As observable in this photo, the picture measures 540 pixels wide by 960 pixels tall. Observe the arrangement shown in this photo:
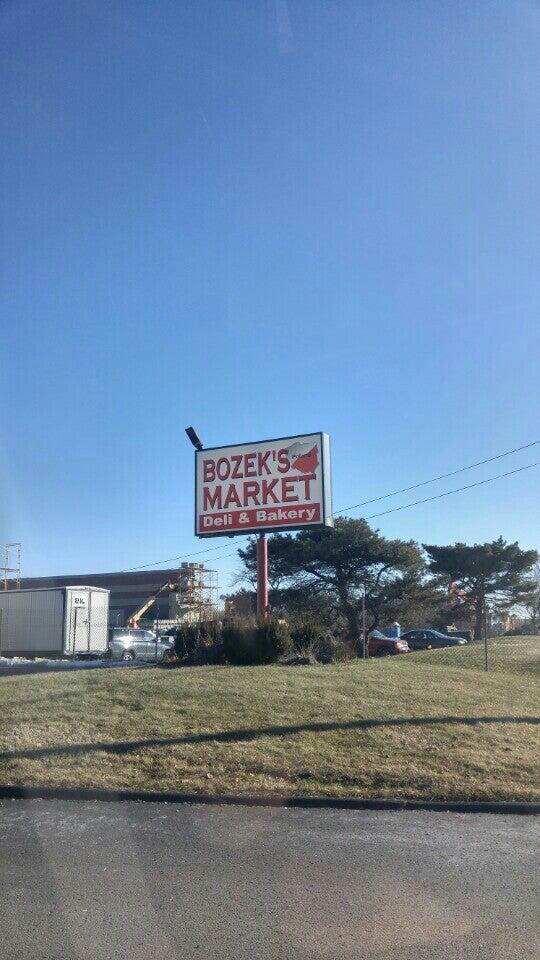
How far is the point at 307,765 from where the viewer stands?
9.16 metres

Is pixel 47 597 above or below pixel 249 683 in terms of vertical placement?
above

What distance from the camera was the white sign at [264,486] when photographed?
21.4m

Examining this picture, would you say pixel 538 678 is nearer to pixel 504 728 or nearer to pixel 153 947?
pixel 504 728

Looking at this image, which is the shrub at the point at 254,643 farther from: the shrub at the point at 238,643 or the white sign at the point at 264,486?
the white sign at the point at 264,486

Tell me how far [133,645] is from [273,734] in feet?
89.6

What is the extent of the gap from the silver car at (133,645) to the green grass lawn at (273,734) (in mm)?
20973

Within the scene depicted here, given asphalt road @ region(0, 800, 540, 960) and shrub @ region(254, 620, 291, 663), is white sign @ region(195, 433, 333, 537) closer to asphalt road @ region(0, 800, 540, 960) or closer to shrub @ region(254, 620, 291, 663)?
shrub @ region(254, 620, 291, 663)

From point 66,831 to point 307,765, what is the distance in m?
3.00

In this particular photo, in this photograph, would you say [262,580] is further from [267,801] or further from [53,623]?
[53,623]

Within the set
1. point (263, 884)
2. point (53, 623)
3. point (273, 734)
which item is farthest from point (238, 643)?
point (53, 623)

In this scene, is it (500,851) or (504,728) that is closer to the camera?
(500,851)

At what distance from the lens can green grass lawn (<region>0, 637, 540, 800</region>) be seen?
8703 mm

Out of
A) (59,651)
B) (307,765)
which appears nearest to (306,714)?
(307,765)

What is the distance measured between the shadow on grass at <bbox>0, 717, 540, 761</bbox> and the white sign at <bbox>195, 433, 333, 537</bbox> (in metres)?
10.3
